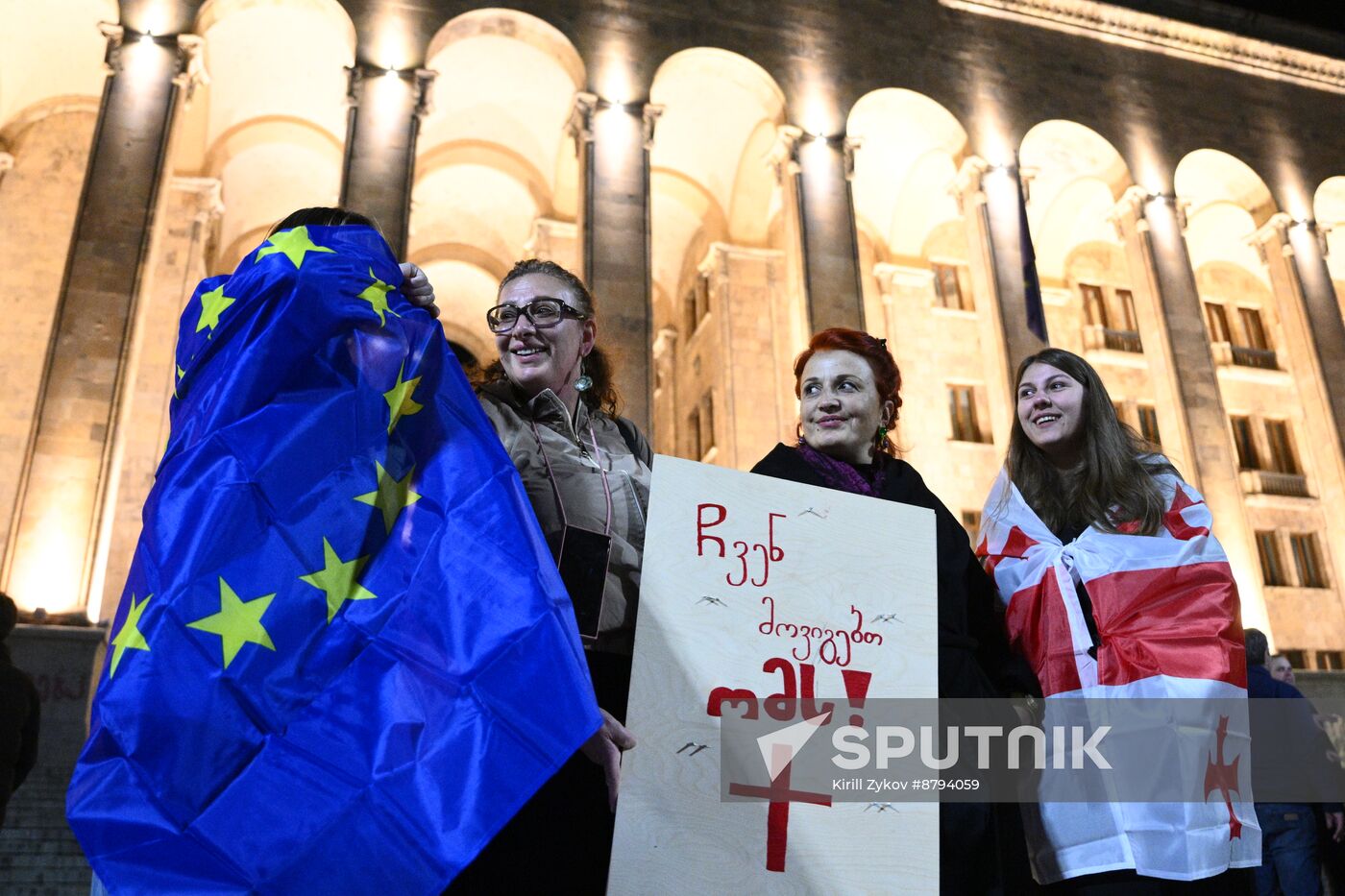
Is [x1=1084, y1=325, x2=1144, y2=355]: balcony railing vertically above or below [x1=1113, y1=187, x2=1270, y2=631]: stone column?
above

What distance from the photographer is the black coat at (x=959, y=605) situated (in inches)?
119

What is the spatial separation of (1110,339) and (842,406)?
20934 mm

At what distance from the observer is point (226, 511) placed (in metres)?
2.11

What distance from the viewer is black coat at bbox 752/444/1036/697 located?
301 centimetres

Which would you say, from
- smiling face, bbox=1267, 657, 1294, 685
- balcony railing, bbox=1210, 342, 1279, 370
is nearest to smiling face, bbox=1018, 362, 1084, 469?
smiling face, bbox=1267, 657, 1294, 685

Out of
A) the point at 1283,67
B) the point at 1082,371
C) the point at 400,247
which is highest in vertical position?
the point at 1283,67

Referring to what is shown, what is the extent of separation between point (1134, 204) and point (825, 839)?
60.6 feet

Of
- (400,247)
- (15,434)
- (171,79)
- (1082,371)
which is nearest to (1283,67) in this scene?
(400,247)

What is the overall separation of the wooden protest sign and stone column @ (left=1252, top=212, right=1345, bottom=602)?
17696 mm

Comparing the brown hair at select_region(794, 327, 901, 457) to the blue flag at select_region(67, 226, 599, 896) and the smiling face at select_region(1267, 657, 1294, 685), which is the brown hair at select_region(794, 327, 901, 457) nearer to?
the blue flag at select_region(67, 226, 599, 896)

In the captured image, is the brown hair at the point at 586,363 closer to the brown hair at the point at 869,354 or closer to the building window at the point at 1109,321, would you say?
the brown hair at the point at 869,354

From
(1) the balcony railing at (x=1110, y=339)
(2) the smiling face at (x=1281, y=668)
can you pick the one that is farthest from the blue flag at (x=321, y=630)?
(1) the balcony railing at (x=1110, y=339)

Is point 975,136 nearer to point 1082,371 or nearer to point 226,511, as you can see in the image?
point 1082,371

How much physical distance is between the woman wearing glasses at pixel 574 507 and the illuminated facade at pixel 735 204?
9945mm
